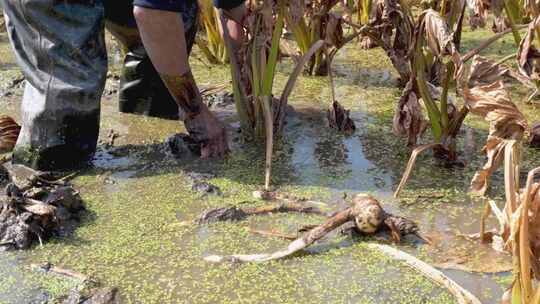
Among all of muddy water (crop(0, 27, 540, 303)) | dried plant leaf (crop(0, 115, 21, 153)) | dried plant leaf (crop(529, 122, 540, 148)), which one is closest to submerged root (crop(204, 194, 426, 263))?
muddy water (crop(0, 27, 540, 303))

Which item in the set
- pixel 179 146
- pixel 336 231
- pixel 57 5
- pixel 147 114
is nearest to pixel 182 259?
pixel 336 231

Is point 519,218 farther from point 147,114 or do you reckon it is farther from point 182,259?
point 147,114

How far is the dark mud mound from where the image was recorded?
70.2 inches

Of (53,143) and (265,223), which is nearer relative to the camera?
(265,223)

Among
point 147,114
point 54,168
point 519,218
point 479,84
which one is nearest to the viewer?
point 519,218

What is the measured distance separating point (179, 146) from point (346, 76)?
1039 mm

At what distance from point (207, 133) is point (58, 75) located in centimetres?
48

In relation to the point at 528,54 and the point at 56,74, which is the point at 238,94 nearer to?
the point at 56,74

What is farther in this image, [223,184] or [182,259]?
[223,184]

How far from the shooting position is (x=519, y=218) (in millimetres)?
1197

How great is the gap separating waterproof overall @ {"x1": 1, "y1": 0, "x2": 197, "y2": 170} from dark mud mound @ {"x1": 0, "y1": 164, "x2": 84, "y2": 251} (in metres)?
0.23

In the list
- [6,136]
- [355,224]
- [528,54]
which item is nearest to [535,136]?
[528,54]

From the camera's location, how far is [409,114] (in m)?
2.11

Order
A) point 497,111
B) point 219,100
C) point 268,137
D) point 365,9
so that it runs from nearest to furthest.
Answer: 1. point 497,111
2. point 268,137
3. point 219,100
4. point 365,9
